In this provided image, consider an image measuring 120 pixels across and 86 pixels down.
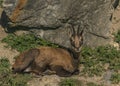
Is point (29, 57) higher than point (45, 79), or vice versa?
point (29, 57)

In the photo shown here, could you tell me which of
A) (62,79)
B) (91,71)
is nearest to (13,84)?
(62,79)

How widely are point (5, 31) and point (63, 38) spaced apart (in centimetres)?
180

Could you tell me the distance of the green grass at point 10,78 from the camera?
10.2m

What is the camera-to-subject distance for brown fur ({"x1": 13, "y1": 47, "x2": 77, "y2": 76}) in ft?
35.3

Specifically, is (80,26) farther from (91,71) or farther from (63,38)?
(91,71)

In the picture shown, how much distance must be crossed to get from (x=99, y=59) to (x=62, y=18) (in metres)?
1.65

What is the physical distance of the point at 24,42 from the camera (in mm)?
12055

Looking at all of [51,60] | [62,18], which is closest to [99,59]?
[51,60]

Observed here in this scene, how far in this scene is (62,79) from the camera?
10578 mm

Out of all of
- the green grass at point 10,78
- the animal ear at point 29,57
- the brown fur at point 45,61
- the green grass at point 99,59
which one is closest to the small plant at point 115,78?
the green grass at point 99,59

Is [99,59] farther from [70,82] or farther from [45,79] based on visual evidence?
[45,79]

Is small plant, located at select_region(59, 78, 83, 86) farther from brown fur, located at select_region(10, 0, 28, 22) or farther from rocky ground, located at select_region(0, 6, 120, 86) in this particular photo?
brown fur, located at select_region(10, 0, 28, 22)

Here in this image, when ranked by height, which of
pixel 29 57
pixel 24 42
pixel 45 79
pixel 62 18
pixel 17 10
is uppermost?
pixel 17 10

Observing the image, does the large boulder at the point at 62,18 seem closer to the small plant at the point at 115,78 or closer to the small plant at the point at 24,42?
the small plant at the point at 24,42
